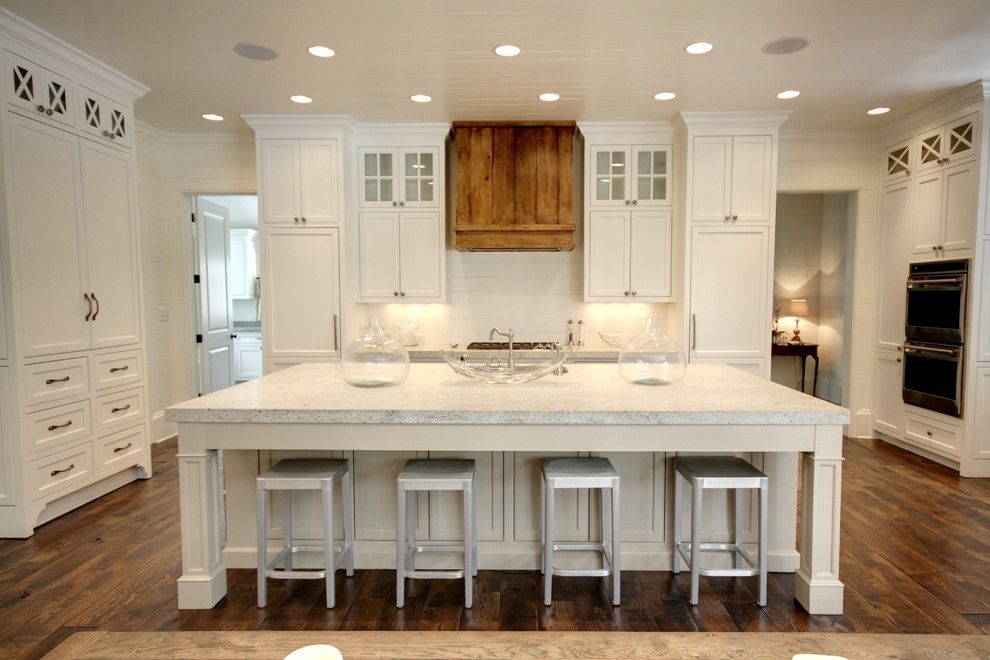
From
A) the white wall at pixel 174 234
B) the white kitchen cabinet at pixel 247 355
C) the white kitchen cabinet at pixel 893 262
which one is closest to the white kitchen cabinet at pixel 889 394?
the white kitchen cabinet at pixel 893 262

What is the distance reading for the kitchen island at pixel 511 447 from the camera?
214 cm

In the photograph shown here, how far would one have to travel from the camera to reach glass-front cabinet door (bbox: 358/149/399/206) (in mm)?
4805

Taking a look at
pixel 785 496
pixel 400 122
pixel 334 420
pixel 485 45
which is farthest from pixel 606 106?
pixel 334 420

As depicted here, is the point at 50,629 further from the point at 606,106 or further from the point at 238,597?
the point at 606,106

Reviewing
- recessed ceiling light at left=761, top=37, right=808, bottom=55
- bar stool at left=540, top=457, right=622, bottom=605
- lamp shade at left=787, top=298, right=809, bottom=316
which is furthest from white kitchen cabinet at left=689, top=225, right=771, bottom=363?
bar stool at left=540, top=457, right=622, bottom=605

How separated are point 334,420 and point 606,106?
10.9 ft

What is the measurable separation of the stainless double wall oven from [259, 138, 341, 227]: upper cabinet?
4.69 m

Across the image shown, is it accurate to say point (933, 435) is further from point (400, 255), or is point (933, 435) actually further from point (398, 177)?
point (398, 177)

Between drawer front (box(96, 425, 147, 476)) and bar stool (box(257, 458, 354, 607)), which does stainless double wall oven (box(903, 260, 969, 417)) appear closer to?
bar stool (box(257, 458, 354, 607))

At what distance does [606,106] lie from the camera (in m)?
4.32

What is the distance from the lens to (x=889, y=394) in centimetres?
494

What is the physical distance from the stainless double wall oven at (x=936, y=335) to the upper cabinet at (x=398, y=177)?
395cm

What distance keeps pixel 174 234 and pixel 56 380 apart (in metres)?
2.20

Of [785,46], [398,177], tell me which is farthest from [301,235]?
[785,46]
